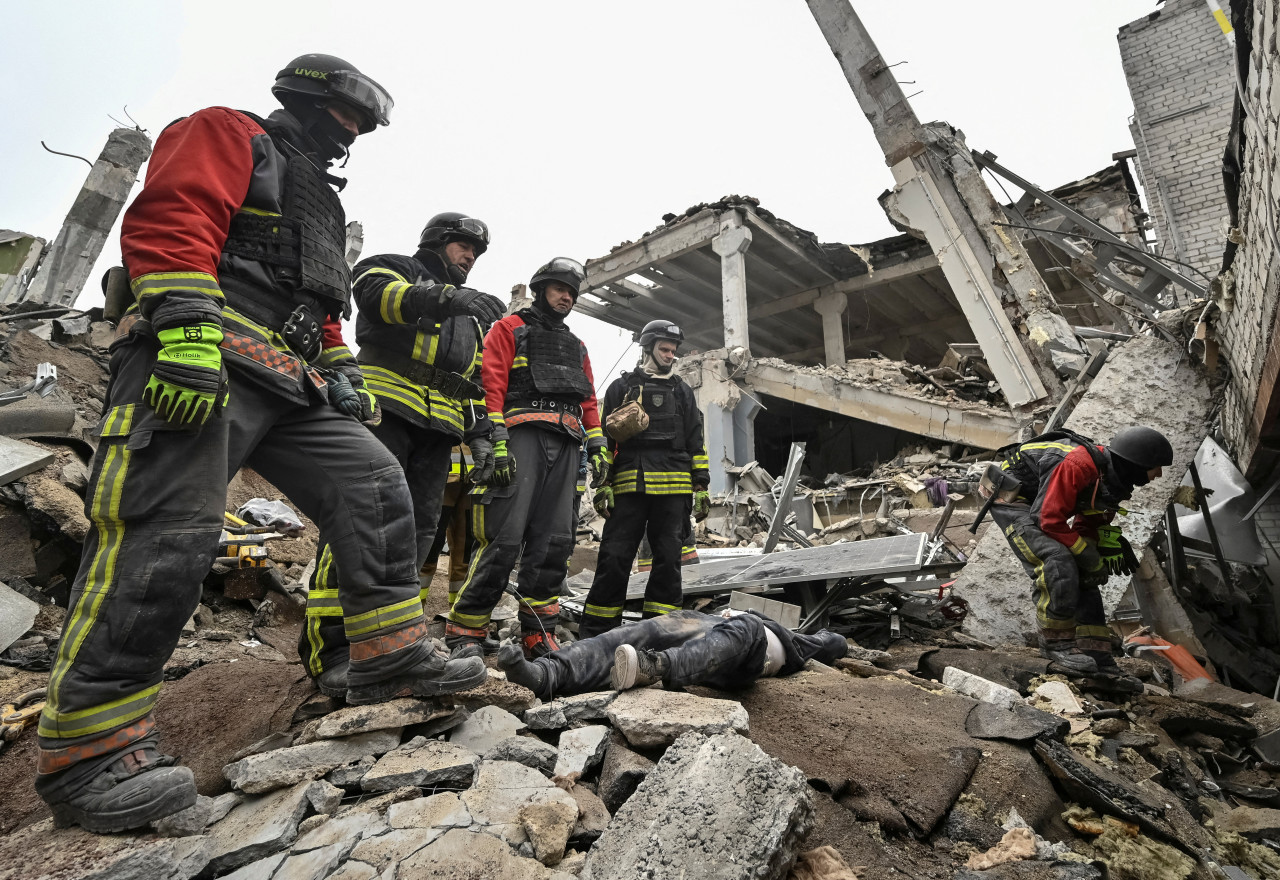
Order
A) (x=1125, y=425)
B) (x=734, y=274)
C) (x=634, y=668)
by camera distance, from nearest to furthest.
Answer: (x=634, y=668) < (x=1125, y=425) < (x=734, y=274)

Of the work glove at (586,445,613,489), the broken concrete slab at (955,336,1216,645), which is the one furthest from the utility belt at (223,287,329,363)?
the broken concrete slab at (955,336,1216,645)

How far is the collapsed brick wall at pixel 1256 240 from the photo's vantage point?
2.48 m

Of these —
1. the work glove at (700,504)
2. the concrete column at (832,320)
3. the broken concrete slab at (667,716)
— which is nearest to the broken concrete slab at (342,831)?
the broken concrete slab at (667,716)

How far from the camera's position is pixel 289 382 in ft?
5.93

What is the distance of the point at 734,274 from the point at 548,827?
9.87 meters

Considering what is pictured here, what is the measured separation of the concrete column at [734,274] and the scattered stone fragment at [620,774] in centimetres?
907

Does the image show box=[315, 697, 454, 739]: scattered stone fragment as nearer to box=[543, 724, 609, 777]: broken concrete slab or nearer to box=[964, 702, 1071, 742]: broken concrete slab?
box=[543, 724, 609, 777]: broken concrete slab

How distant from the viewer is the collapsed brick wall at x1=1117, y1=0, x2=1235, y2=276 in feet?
41.3

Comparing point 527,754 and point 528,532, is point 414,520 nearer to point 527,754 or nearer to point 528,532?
point 527,754

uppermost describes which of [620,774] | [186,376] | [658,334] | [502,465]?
[658,334]

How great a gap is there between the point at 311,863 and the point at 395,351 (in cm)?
182

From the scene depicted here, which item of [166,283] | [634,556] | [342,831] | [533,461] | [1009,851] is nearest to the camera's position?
[342,831]

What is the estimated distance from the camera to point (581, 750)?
6.17 feet

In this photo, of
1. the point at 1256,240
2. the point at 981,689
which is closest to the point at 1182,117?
the point at 1256,240
